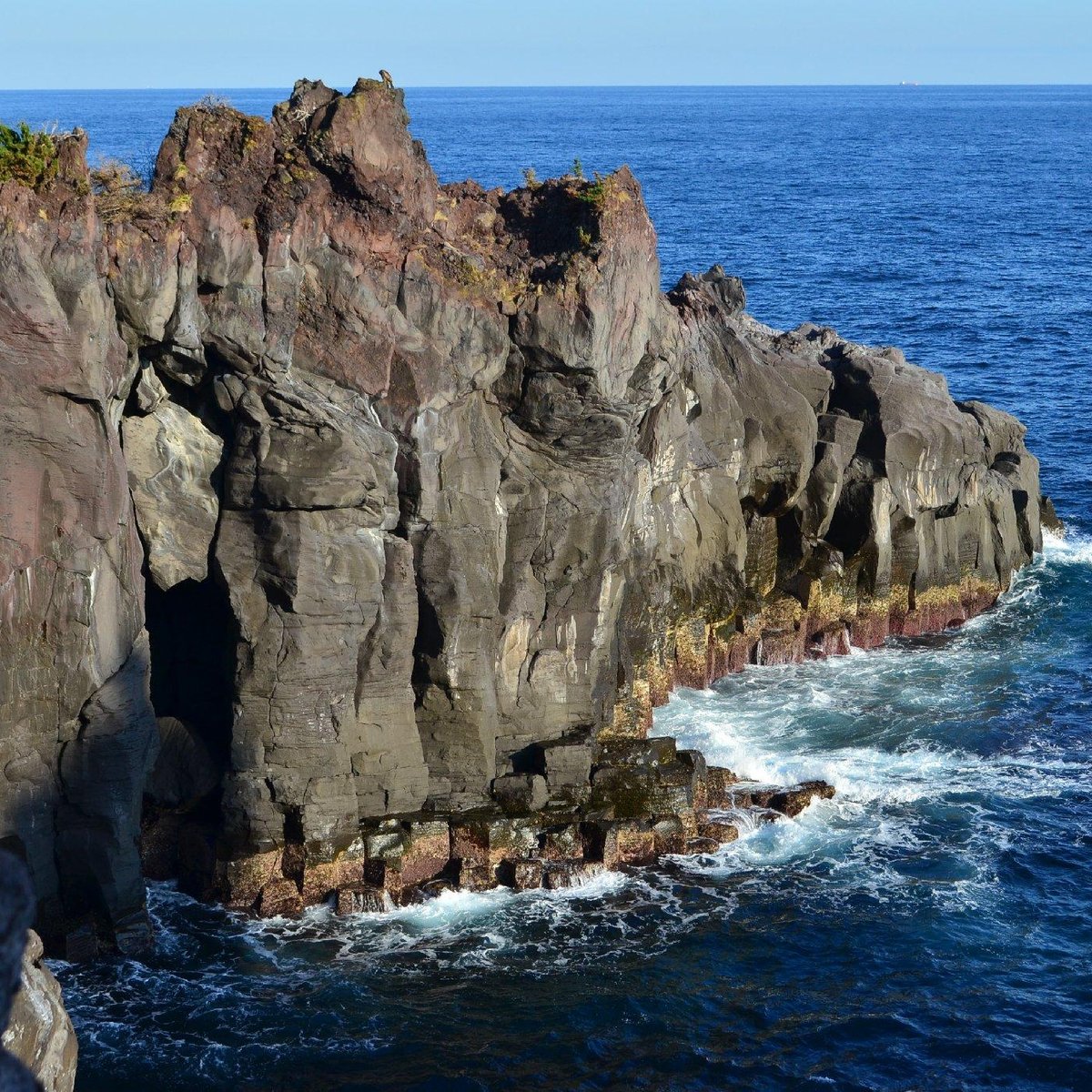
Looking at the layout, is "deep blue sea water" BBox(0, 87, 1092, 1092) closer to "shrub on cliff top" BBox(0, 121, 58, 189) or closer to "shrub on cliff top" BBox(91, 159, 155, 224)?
"shrub on cliff top" BBox(91, 159, 155, 224)

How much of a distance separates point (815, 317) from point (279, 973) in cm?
7115

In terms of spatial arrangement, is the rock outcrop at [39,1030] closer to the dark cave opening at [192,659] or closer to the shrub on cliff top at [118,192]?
the dark cave opening at [192,659]

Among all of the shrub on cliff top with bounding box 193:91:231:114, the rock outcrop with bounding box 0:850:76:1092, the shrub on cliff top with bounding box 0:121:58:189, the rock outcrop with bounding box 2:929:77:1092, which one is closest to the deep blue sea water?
the shrub on cliff top with bounding box 193:91:231:114

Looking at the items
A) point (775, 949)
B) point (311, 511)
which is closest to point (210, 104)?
point (311, 511)

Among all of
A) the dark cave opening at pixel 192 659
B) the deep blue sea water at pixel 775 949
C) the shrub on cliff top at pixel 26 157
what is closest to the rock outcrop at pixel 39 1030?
the deep blue sea water at pixel 775 949

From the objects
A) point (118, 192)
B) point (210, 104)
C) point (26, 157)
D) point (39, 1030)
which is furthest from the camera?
point (210, 104)

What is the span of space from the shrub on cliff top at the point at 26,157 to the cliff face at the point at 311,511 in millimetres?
544

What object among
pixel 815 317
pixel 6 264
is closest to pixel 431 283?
pixel 6 264

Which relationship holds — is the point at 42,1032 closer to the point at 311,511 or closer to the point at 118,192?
the point at 311,511

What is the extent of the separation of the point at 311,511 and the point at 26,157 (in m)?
9.65

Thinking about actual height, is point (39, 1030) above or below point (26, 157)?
below

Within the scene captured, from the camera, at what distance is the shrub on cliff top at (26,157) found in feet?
102

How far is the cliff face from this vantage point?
32.3 metres

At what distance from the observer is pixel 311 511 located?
35625 mm
